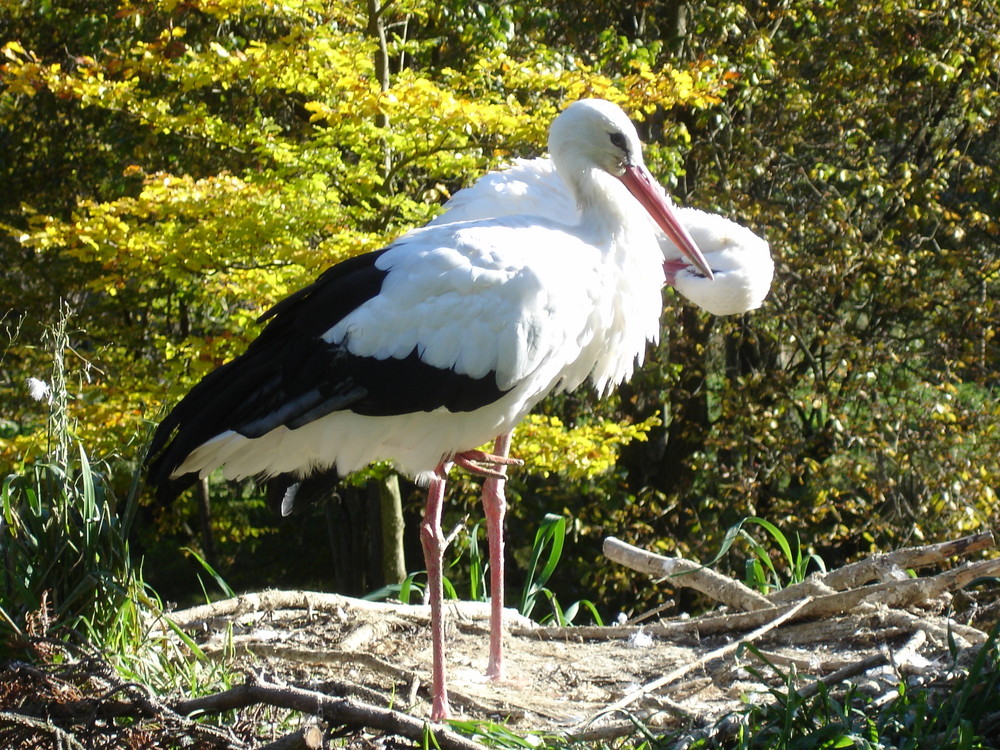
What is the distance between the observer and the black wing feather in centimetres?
340

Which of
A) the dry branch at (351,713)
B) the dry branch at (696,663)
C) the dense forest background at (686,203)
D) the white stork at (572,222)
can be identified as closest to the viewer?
the dry branch at (351,713)

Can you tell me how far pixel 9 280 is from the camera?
7.99m

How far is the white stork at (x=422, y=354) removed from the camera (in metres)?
3.43

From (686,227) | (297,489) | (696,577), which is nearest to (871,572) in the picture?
(696,577)

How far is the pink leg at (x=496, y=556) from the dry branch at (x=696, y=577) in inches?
26.0

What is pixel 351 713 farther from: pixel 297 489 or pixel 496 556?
pixel 496 556

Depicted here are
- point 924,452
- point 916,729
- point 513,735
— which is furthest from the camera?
point 924,452

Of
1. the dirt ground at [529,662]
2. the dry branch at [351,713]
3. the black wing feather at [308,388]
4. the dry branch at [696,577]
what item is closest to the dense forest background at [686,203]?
the dry branch at [696,577]

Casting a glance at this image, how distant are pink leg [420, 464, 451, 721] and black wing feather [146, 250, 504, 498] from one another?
0.48 m

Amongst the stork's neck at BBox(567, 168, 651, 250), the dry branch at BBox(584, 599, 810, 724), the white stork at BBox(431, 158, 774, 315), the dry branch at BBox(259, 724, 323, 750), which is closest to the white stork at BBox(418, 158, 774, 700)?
the white stork at BBox(431, 158, 774, 315)

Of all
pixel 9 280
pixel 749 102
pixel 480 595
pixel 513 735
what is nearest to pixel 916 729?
pixel 513 735

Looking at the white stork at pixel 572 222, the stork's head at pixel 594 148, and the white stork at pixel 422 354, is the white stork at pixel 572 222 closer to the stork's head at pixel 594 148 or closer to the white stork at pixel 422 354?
the stork's head at pixel 594 148

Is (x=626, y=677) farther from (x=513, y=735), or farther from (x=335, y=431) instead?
(x=335, y=431)

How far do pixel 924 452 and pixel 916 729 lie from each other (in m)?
5.19
